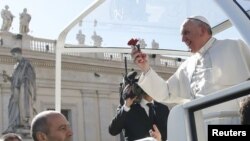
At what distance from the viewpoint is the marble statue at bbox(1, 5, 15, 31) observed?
24.5 metres

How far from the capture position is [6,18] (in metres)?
25.0

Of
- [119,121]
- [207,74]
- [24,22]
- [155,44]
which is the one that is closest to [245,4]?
[207,74]

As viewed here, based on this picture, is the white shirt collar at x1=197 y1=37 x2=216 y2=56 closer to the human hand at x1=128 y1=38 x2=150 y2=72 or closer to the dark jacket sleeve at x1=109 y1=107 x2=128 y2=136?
the human hand at x1=128 y1=38 x2=150 y2=72

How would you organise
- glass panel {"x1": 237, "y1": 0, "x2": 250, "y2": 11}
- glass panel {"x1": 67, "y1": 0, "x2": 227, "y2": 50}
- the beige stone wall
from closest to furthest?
glass panel {"x1": 237, "y1": 0, "x2": 250, "y2": 11}
glass panel {"x1": 67, "y1": 0, "x2": 227, "y2": 50}
the beige stone wall

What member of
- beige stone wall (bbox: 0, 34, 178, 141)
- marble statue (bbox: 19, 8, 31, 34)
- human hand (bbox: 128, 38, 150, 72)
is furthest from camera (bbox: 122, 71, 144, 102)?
beige stone wall (bbox: 0, 34, 178, 141)

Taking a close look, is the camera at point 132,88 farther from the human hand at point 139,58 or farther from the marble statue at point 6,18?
the marble statue at point 6,18

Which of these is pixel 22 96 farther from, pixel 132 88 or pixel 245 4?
pixel 245 4

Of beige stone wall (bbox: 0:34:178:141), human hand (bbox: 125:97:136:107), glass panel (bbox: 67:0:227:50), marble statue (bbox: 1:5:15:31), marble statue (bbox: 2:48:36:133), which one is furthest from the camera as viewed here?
beige stone wall (bbox: 0:34:178:141)

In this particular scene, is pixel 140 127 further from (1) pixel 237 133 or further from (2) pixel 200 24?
(1) pixel 237 133

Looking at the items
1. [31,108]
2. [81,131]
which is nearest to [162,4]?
[31,108]

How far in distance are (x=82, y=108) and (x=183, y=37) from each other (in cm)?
2607

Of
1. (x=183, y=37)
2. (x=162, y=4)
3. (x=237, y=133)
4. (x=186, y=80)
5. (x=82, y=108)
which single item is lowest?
(x=237, y=133)

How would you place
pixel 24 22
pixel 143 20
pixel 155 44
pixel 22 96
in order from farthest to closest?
1. pixel 24 22
2. pixel 22 96
3. pixel 155 44
4. pixel 143 20

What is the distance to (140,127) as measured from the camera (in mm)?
3646
